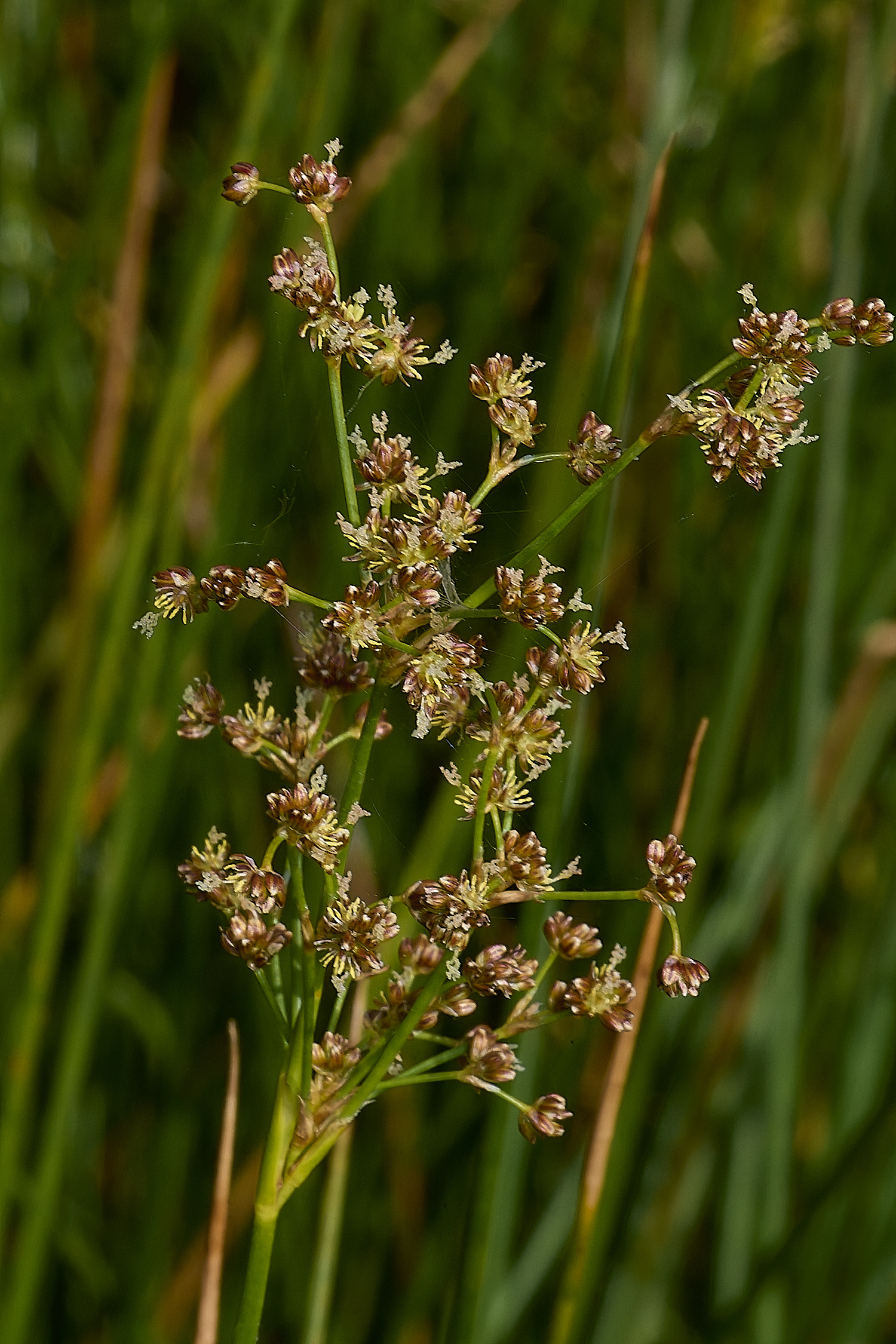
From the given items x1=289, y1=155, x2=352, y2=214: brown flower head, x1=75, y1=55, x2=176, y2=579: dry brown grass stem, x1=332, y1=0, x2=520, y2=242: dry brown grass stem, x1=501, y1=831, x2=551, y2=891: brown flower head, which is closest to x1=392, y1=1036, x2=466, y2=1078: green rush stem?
x1=501, y1=831, x2=551, y2=891: brown flower head

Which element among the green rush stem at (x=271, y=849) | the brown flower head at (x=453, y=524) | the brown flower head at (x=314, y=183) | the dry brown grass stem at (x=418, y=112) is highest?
the dry brown grass stem at (x=418, y=112)

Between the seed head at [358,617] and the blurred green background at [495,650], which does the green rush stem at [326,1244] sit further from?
the seed head at [358,617]

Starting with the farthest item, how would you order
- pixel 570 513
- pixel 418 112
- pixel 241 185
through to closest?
pixel 418 112
pixel 241 185
pixel 570 513

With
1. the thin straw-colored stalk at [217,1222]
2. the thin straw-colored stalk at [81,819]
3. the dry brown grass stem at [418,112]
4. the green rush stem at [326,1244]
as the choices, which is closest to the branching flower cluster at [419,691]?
the thin straw-colored stalk at [217,1222]

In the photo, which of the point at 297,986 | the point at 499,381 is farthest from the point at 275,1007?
the point at 499,381

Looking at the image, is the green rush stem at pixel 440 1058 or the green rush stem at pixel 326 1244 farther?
the green rush stem at pixel 326 1244

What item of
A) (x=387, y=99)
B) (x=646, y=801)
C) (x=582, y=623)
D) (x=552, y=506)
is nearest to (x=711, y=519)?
(x=646, y=801)

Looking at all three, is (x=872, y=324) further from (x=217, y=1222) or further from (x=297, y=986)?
(x=217, y=1222)

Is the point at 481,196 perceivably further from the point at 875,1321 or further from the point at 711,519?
the point at 875,1321
